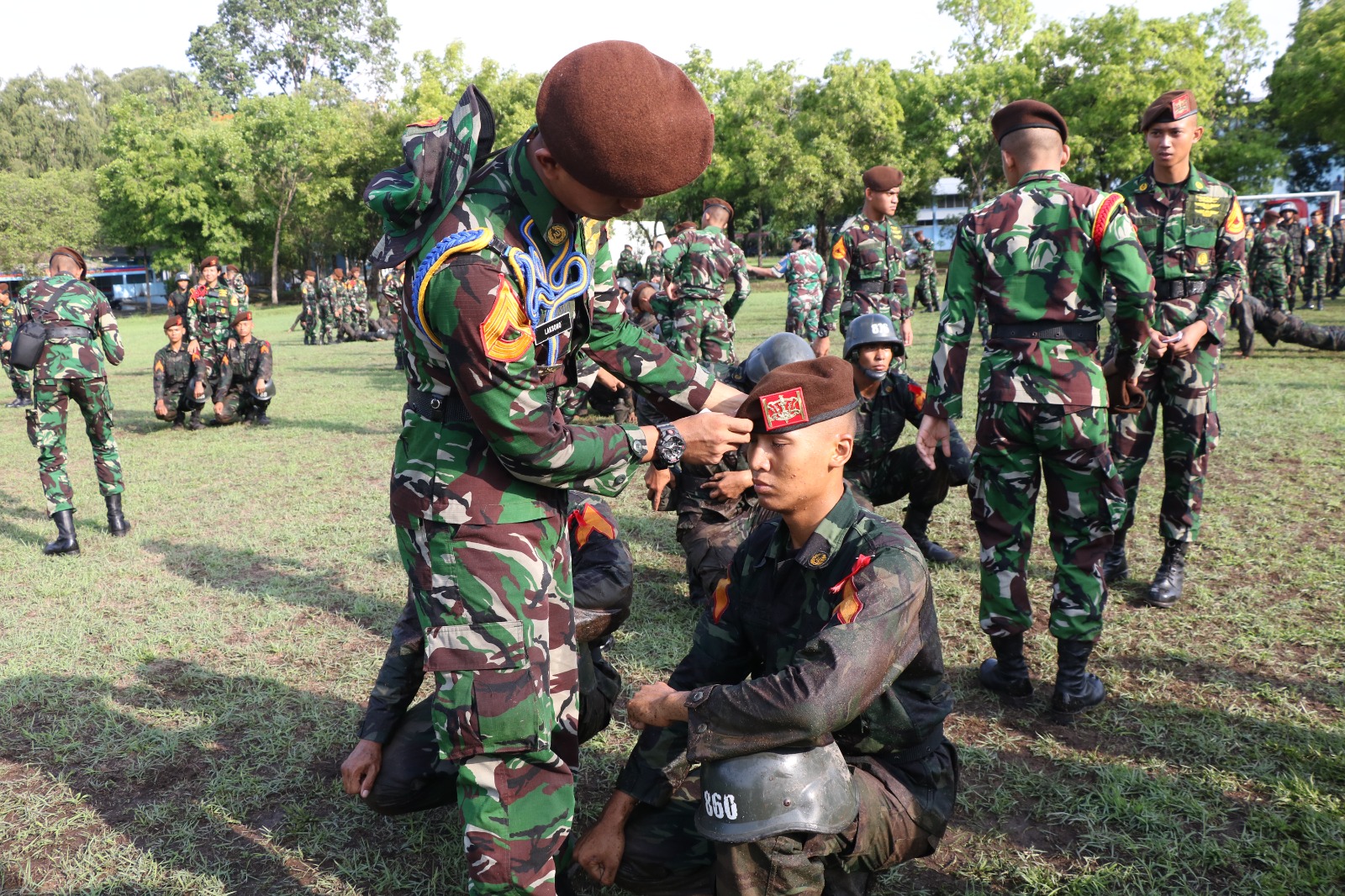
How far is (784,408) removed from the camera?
2.54 m

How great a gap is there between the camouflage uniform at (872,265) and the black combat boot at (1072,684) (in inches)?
248

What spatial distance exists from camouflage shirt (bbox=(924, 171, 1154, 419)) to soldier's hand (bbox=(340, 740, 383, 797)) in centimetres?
289

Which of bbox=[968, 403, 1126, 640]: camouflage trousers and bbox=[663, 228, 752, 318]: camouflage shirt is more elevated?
bbox=[663, 228, 752, 318]: camouflage shirt

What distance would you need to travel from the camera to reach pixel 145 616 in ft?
18.6

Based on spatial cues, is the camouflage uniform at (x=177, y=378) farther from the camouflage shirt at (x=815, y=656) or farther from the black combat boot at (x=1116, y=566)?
the camouflage shirt at (x=815, y=656)

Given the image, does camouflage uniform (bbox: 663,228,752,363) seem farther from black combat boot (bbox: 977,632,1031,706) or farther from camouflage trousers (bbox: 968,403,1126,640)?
black combat boot (bbox: 977,632,1031,706)

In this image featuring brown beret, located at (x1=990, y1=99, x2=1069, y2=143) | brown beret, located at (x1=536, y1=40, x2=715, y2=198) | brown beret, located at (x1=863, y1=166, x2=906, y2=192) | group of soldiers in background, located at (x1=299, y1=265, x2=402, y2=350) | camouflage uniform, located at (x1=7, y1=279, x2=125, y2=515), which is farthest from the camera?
group of soldiers in background, located at (x1=299, y1=265, x2=402, y2=350)

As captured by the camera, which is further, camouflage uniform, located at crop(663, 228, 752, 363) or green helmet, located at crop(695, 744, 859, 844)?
camouflage uniform, located at crop(663, 228, 752, 363)

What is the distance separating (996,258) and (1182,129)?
6.13 ft

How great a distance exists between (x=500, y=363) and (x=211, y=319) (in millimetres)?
11457

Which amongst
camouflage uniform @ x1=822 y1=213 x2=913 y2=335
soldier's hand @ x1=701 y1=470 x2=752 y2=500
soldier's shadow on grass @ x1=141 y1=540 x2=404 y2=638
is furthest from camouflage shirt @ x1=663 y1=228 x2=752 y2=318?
soldier's hand @ x1=701 y1=470 x2=752 y2=500

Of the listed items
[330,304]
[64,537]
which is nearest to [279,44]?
[330,304]

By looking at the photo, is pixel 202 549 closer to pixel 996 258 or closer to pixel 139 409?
pixel 996 258

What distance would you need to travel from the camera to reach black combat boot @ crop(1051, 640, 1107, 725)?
3914 millimetres
